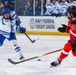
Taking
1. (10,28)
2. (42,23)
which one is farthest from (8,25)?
(42,23)

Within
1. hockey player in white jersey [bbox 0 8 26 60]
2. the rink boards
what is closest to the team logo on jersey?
Result: the rink boards

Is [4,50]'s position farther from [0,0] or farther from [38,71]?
[0,0]

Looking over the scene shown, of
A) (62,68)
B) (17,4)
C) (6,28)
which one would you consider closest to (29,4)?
(17,4)

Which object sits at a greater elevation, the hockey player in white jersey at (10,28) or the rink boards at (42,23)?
the hockey player in white jersey at (10,28)

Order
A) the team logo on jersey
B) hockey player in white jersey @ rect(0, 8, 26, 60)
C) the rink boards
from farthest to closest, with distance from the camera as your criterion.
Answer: the team logo on jersey, the rink boards, hockey player in white jersey @ rect(0, 8, 26, 60)

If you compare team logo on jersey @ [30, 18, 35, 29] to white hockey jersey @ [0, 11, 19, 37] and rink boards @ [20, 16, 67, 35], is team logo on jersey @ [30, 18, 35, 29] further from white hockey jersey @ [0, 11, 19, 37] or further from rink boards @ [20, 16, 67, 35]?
white hockey jersey @ [0, 11, 19, 37]

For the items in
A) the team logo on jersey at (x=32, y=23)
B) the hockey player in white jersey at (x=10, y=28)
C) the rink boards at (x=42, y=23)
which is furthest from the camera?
the team logo on jersey at (x=32, y=23)

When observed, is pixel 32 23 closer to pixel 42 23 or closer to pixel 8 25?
pixel 42 23

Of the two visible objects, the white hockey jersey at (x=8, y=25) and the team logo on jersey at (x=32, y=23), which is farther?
the team logo on jersey at (x=32, y=23)

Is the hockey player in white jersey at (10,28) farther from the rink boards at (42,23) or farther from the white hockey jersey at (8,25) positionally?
the rink boards at (42,23)

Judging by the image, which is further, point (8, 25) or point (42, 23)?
point (42, 23)

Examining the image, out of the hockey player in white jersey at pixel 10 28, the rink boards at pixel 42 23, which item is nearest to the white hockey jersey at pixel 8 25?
the hockey player in white jersey at pixel 10 28

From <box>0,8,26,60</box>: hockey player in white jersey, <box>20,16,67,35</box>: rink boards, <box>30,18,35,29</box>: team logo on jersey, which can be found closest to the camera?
<box>0,8,26,60</box>: hockey player in white jersey

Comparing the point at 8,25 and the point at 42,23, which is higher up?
the point at 8,25
